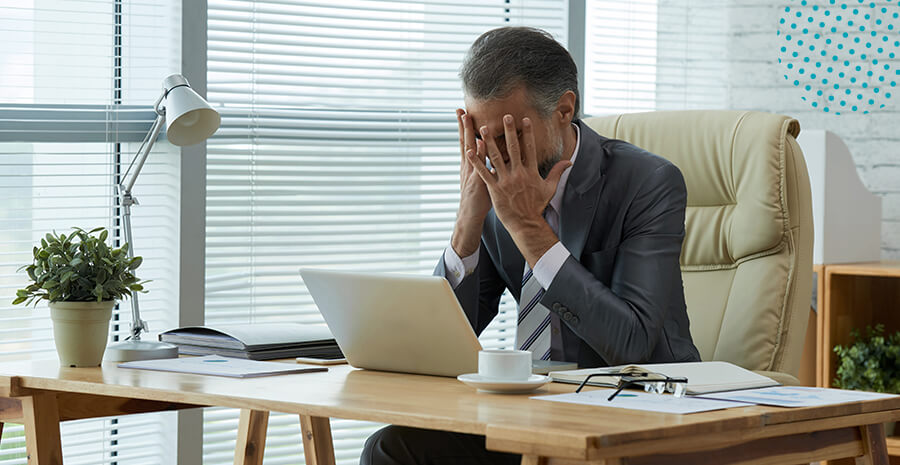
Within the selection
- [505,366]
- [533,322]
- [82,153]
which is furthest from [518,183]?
[82,153]

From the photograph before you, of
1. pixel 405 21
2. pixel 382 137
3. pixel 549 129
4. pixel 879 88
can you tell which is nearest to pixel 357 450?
pixel 382 137

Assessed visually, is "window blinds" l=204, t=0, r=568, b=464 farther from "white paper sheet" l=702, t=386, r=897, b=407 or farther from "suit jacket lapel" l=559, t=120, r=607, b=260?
"white paper sheet" l=702, t=386, r=897, b=407

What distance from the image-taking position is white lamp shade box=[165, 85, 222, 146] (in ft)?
6.43

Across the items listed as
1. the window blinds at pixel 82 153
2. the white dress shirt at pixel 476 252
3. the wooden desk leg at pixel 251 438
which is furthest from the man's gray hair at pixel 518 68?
the window blinds at pixel 82 153

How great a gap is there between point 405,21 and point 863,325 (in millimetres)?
1649

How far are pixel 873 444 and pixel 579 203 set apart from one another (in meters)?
0.68

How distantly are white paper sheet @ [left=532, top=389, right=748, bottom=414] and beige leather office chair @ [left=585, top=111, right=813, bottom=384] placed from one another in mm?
762

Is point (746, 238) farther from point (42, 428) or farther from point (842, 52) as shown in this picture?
point (842, 52)

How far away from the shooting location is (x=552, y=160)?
79.0 inches

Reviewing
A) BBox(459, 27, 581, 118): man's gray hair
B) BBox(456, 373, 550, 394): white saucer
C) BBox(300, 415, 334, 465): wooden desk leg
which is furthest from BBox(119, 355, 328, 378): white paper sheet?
BBox(459, 27, 581, 118): man's gray hair

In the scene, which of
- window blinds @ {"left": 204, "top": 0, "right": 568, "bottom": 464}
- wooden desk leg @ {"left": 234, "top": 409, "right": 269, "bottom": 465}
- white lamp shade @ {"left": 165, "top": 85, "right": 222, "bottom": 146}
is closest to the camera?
white lamp shade @ {"left": 165, "top": 85, "right": 222, "bottom": 146}

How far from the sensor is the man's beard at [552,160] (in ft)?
6.56

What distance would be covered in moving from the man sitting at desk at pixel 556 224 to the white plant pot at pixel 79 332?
1.59ft

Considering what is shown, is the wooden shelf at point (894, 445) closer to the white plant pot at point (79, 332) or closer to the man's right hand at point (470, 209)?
the man's right hand at point (470, 209)
